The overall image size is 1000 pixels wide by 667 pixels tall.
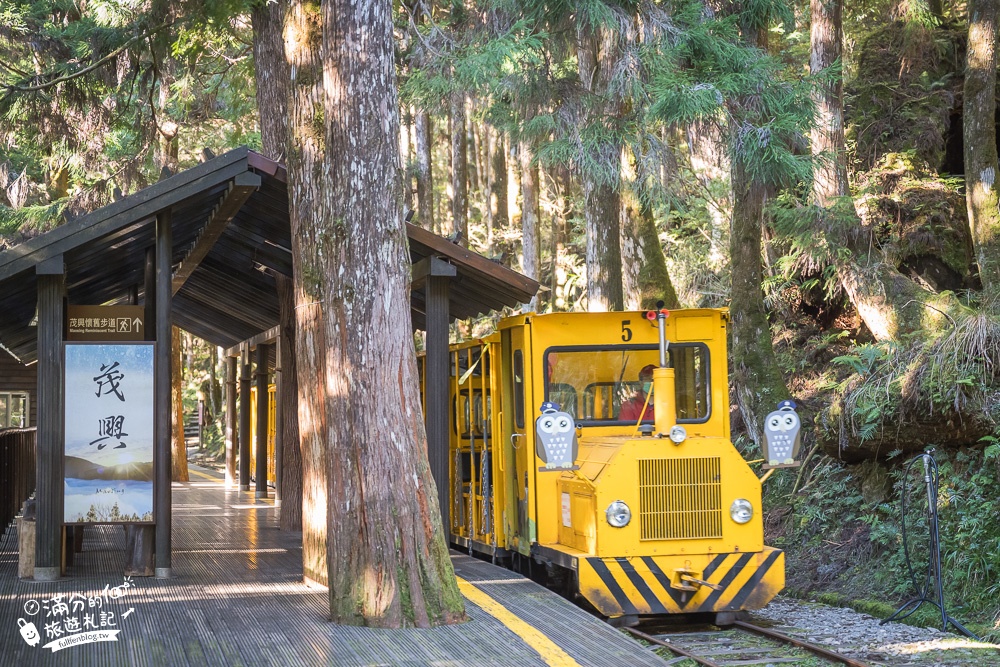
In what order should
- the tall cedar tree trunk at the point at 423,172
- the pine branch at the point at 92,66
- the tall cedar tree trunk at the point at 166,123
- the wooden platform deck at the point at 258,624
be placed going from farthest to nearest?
the tall cedar tree trunk at the point at 423,172
the tall cedar tree trunk at the point at 166,123
the pine branch at the point at 92,66
the wooden platform deck at the point at 258,624

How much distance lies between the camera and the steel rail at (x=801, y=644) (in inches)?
297

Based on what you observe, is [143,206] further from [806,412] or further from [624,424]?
[806,412]

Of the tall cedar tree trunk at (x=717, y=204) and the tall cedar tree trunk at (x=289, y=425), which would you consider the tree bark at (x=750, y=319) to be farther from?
the tall cedar tree trunk at (x=289, y=425)

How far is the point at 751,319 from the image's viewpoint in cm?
1416

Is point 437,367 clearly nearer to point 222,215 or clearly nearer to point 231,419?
point 222,215

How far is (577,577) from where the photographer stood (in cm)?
860

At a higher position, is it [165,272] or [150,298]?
[165,272]

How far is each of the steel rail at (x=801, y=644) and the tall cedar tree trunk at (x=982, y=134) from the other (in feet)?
21.1

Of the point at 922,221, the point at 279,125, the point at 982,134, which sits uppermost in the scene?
the point at 982,134

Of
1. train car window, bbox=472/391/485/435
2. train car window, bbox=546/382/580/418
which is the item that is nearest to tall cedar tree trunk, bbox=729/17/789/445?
train car window, bbox=472/391/485/435

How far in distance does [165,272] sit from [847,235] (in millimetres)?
9678

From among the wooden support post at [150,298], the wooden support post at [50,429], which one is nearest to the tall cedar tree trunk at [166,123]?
the wooden support post at [150,298]

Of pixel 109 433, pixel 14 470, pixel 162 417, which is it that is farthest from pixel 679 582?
pixel 14 470

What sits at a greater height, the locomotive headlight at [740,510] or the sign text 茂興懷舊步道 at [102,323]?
the sign text 茂興懷舊步道 at [102,323]
